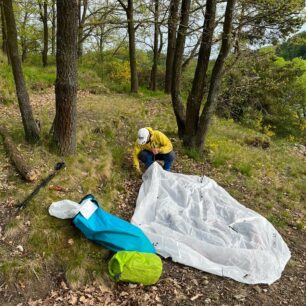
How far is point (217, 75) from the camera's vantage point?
7.91 metres

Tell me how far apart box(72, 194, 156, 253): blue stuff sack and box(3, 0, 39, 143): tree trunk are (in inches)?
89.8

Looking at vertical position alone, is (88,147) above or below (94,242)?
above

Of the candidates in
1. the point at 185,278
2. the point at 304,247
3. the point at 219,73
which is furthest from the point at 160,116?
the point at 185,278

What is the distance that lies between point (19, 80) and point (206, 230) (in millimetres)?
4066

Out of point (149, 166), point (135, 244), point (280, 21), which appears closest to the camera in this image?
point (135, 244)

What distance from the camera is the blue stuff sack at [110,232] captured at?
445cm

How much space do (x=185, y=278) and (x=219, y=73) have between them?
4999 mm

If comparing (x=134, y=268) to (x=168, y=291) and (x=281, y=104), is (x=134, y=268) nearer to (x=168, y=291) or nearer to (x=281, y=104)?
(x=168, y=291)

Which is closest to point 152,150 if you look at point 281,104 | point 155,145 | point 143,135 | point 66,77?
point 155,145

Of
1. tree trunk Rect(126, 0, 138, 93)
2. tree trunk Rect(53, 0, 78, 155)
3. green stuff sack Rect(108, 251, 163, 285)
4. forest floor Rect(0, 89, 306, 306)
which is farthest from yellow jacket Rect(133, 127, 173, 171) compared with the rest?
tree trunk Rect(126, 0, 138, 93)

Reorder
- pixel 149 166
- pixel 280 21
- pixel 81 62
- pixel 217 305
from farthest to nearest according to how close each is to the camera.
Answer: pixel 81 62, pixel 280 21, pixel 149 166, pixel 217 305

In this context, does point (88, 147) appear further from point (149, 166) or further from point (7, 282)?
point (7, 282)

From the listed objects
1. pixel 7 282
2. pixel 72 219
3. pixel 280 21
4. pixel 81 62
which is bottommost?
pixel 7 282

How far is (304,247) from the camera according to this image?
18.9ft
